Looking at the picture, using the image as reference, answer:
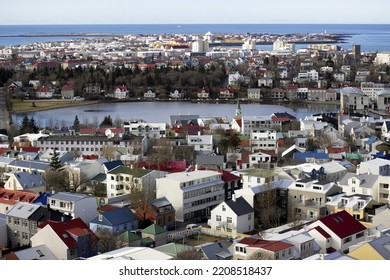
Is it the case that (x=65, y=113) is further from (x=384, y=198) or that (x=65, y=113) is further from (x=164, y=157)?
(x=384, y=198)

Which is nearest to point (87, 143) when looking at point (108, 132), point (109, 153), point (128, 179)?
point (108, 132)

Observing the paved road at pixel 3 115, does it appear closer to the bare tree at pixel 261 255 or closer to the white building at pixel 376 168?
the white building at pixel 376 168

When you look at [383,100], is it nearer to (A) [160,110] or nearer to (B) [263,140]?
(A) [160,110]

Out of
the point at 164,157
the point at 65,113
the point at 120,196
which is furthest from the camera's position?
the point at 65,113

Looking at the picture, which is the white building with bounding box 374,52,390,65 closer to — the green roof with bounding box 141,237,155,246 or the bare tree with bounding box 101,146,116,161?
the bare tree with bounding box 101,146,116,161

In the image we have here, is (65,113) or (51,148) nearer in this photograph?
(51,148)

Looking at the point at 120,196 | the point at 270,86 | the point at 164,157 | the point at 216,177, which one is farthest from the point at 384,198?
the point at 270,86

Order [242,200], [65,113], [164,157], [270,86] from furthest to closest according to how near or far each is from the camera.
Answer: [270,86]
[65,113]
[164,157]
[242,200]
